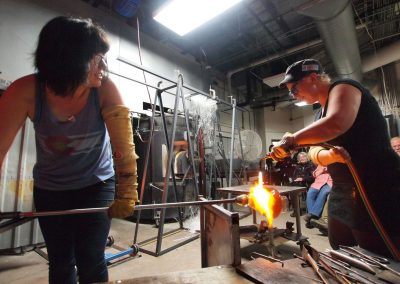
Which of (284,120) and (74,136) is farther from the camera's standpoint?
(284,120)

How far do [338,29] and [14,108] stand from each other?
4505 mm

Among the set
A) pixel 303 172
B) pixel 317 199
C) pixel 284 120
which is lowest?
pixel 317 199

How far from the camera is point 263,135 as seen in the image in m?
8.24

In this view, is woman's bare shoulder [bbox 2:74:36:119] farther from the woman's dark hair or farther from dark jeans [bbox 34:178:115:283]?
dark jeans [bbox 34:178:115:283]

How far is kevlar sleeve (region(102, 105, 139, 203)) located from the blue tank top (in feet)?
0.29

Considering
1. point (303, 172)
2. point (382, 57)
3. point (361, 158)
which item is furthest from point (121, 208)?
point (382, 57)

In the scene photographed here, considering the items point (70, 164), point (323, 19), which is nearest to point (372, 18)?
point (323, 19)

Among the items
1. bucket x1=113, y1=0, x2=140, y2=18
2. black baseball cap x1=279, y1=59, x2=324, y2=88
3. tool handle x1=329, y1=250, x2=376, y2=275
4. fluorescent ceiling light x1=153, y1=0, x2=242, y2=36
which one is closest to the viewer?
tool handle x1=329, y1=250, x2=376, y2=275

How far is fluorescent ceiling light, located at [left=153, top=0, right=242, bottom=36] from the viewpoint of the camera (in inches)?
128

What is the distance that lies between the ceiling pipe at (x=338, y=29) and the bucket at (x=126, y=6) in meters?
2.69

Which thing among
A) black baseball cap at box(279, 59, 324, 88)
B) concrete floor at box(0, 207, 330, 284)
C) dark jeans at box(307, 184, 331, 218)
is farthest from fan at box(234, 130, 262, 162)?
black baseball cap at box(279, 59, 324, 88)

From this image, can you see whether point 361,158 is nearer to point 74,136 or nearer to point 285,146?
point 285,146

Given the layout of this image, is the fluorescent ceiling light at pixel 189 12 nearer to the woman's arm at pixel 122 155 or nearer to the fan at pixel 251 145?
the fan at pixel 251 145

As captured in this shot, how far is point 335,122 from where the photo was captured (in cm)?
100
